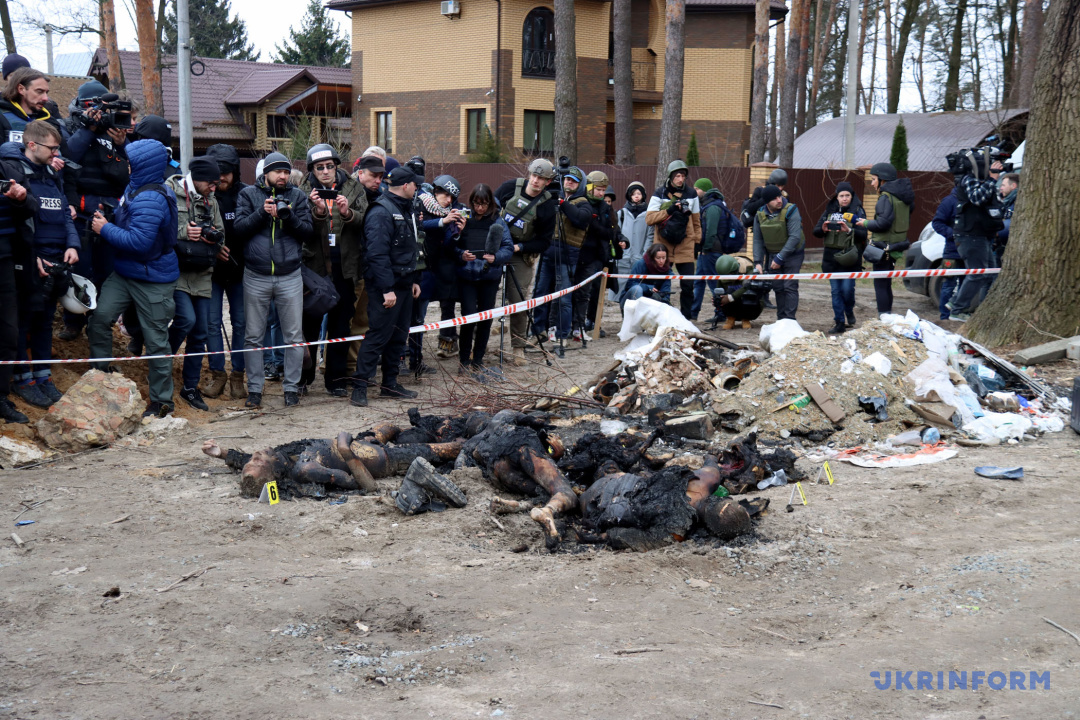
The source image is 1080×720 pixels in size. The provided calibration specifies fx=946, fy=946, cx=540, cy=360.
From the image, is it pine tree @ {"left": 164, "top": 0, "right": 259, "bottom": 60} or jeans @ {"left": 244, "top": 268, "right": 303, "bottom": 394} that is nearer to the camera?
jeans @ {"left": 244, "top": 268, "right": 303, "bottom": 394}

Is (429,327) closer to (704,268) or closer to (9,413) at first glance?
(9,413)

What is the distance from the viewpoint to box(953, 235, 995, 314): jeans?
11734mm

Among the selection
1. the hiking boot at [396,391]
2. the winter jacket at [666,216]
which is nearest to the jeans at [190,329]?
the hiking boot at [396,391]

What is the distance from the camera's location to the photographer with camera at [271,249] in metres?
7.77

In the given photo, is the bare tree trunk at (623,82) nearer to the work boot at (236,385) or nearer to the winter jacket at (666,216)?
the winter jacket at (666,216)

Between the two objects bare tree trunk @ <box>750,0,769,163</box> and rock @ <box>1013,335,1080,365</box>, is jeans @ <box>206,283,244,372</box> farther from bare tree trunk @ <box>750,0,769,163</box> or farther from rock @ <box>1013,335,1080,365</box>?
bare tree trunk @ <box>750,0,769,163</box>

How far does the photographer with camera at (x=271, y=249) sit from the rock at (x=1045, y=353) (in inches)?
269

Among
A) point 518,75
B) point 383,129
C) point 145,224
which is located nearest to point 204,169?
point 145,224

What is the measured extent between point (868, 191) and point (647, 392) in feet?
59.4

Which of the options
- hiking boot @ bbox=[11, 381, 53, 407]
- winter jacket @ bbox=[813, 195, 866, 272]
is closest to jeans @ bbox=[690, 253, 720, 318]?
winter jacket @ bbox=[813, 195, 866, 272]

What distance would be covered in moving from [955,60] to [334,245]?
1311 inches

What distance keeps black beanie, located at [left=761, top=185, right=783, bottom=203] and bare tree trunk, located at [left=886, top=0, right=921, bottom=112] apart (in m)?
26.9

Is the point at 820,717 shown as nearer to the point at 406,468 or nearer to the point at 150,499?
the point at 406,468

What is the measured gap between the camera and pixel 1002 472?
624 centimetres
